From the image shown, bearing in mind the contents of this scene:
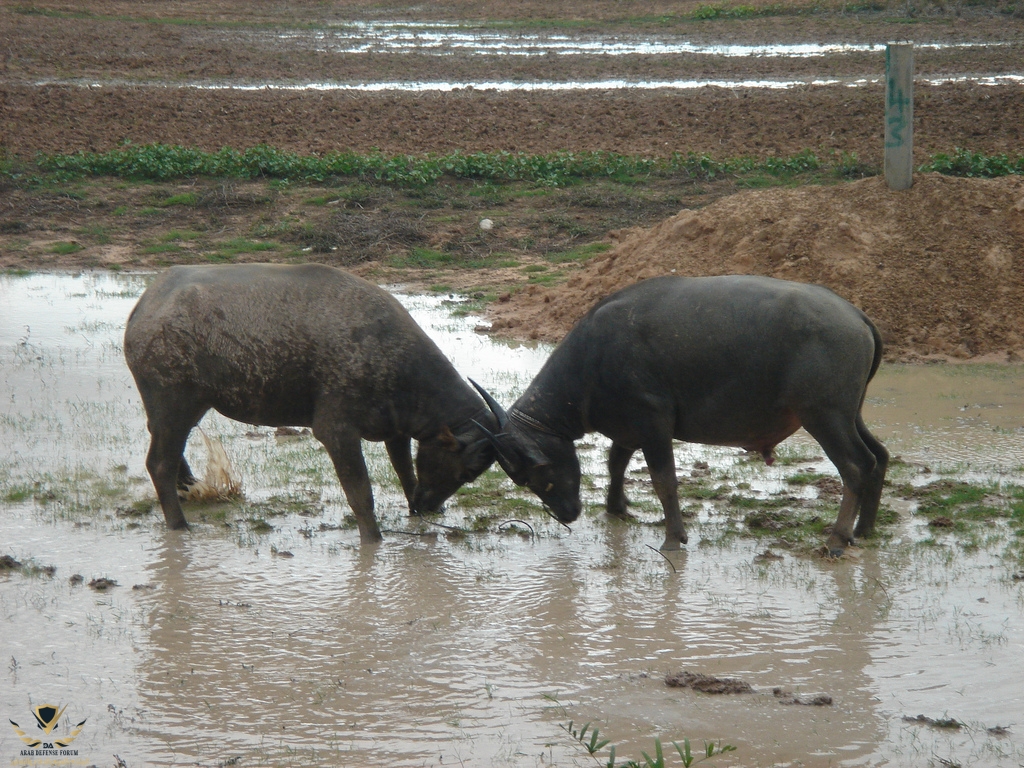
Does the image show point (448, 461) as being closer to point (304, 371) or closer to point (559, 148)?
point (304, 371)

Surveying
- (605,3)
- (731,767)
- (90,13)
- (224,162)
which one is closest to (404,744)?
(731,767)

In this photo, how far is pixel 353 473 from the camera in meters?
6.44

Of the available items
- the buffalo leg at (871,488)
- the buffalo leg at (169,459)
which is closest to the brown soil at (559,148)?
the buffalo leg at (871,488)

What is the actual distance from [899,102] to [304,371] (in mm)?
7392

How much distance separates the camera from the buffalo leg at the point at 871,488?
6.25m

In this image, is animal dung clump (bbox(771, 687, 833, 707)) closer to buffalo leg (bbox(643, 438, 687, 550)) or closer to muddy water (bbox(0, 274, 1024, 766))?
muddy water (bbox(0, 274, 1024, 766))

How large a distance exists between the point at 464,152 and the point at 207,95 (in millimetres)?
7310

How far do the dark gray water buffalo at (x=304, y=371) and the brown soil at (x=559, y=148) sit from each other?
184 inches

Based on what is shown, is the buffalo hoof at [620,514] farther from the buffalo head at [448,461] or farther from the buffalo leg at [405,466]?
the buffalo leg at [405,466]

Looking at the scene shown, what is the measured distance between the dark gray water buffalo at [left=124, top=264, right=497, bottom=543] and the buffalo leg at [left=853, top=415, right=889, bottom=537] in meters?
2.18

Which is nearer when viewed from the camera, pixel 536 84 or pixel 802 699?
pixel 802 699

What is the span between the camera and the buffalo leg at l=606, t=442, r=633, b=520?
6773 millimetres

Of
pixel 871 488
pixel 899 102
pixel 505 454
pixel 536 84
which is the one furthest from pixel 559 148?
pixel 871 488

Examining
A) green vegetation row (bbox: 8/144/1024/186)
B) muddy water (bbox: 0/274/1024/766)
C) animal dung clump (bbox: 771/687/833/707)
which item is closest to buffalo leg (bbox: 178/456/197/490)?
muddy water (bbox: 0/274/1024/766)
